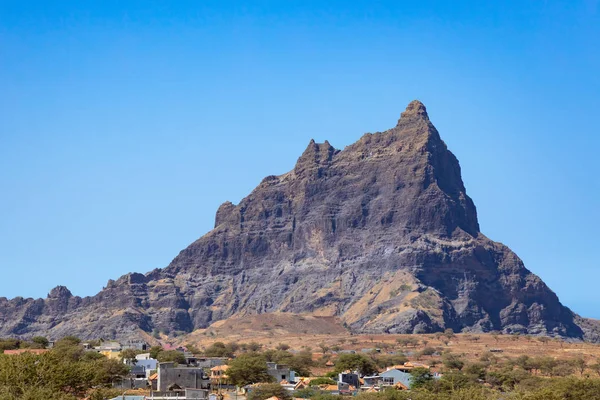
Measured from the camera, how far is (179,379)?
4587 inches

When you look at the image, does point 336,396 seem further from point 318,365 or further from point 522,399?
point 318,365

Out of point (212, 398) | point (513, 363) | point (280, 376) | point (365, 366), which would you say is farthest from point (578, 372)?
point (212, 398)

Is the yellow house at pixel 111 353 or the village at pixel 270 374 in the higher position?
the yellow house at pixel 111 353

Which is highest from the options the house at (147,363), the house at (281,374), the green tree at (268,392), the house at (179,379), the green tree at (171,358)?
the green tree at (171,358)

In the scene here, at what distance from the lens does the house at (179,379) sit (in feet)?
375

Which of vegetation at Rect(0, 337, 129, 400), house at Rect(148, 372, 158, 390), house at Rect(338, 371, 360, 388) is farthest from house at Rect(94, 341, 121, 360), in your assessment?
vegetation at Rect(0, 337, 129, 400)

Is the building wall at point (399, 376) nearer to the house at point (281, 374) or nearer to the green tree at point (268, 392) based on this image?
the house at point (281, 374)

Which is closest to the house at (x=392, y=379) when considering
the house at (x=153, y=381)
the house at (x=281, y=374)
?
the house at (x=281, y=374)

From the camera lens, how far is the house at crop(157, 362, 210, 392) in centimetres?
11444

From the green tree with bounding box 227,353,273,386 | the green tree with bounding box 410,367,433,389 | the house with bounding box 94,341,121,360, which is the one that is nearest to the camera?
A: the green tree with bounding box 227,353,273,386

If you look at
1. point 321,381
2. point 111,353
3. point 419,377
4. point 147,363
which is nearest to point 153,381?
point 147,363

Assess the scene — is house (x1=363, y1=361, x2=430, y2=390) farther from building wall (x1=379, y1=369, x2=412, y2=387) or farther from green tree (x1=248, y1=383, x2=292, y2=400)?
green tree (x1=248, y1=383, x2=292, y2=400)

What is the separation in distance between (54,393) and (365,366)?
88.5 m

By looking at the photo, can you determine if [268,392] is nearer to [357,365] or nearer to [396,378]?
[396,378]
